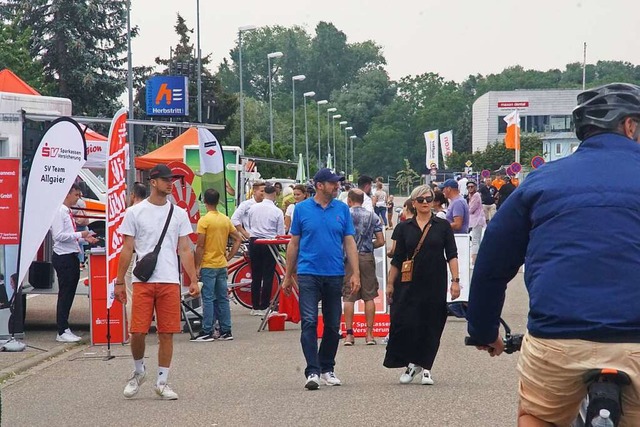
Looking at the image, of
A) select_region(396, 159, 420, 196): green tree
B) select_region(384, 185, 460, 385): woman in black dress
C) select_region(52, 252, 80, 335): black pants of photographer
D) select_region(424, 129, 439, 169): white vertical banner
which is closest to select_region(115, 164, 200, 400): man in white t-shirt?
select_region(384, 185, 460, 385): woman in black dress

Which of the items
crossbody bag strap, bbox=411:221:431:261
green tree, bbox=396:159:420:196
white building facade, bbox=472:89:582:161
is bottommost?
green tree, bbox=396:159:420:196

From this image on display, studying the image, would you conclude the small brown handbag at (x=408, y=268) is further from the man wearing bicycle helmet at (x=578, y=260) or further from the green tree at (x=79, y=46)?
the green tree at (x=79, y=46)

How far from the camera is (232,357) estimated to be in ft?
43.7

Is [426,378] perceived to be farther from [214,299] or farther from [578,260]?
[578,260]

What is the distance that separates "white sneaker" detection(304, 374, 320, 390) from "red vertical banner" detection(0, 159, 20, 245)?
188 inches

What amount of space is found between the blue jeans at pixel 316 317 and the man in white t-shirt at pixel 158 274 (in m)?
1.01

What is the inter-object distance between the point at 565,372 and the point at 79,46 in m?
59.1

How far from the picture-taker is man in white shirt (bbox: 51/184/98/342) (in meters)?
14.8

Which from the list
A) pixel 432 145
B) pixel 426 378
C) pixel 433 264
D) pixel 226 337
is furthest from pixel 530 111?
pixel 426 378

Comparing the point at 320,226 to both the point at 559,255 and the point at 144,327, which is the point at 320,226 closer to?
the point at 144,327

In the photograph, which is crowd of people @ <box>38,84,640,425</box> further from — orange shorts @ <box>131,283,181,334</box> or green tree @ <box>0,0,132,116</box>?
green tree @ <box>0,0,132,116</box>

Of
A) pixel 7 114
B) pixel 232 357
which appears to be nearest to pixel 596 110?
pixel 232 357

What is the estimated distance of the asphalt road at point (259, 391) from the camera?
9.33 metres

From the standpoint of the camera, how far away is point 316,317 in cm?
1079
